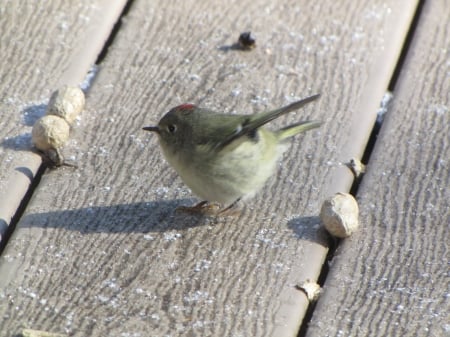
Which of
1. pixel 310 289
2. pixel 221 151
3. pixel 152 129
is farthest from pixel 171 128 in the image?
pixel 310 289

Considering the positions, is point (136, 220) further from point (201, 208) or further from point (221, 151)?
point (221, 151)

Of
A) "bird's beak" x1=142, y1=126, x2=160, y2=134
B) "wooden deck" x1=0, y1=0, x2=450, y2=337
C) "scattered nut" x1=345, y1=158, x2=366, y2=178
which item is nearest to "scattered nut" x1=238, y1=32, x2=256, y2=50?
"wooden deck" x1=0, y1=0, x2=450, y2=337

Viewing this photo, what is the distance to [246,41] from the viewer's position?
10.5ft

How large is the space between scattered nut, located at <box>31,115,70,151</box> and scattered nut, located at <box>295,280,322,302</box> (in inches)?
34.4

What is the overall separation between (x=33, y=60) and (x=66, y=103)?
364 millimetres

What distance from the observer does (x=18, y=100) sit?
2.94 meters

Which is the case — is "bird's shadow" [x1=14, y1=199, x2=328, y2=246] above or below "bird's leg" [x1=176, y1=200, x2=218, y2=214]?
below

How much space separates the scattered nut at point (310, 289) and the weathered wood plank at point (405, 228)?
23mm

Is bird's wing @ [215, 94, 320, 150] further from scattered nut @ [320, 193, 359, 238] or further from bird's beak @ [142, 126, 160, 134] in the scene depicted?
scattered nut @ [320, 193, 359, 238]

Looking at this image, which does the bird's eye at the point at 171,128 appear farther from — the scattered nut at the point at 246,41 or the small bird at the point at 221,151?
the scattered nut at the point at 246,41

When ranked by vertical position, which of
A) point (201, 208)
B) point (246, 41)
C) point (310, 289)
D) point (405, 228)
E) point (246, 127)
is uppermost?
point (246, 41)

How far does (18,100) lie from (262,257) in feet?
3.35

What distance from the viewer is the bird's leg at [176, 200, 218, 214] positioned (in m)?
2.68

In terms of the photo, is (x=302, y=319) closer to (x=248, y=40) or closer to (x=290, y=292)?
(x=290, y=292)
